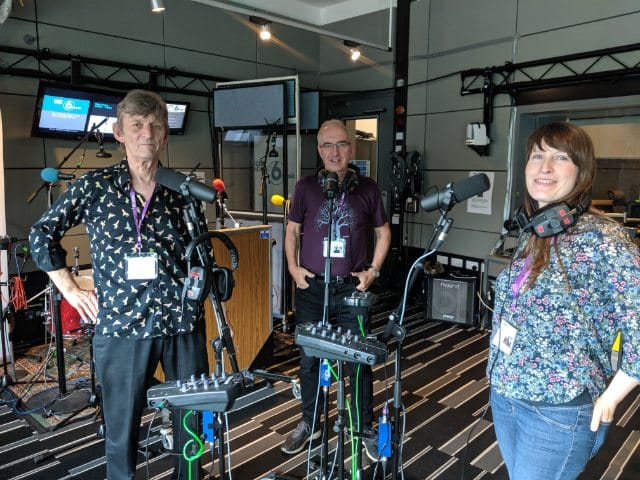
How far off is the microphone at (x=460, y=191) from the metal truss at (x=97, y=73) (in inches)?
175

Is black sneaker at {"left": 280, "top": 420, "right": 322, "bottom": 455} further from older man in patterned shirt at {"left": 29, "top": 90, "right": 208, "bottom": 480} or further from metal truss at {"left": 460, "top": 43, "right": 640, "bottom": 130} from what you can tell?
metal truss at {"left": 460, "top": 43, "right": 640, "bottom": 130}

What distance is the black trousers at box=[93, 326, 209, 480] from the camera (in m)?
1.76

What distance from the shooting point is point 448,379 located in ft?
12.2

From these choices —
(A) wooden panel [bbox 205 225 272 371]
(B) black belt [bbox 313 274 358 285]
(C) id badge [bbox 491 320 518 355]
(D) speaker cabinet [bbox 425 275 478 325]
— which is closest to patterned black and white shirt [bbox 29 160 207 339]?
(B) black belt [bbox 313 274 358 285]

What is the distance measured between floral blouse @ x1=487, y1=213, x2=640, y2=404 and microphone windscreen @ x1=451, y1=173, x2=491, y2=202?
0.87 ft

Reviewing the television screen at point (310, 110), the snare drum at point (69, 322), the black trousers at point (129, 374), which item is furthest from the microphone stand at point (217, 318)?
the television screen at point (310, 110)

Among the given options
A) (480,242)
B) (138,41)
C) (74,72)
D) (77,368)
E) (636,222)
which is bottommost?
(77,368)

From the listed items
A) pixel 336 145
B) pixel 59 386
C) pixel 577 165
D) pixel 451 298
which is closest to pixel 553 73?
pixel 451 298

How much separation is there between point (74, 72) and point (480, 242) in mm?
4567

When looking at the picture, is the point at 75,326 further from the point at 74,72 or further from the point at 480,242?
the point at 480,242

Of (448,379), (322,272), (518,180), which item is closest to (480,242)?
(518,180)

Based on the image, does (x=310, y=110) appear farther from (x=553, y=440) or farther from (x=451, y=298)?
(x=553, y=440)

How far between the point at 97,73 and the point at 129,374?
4.14m

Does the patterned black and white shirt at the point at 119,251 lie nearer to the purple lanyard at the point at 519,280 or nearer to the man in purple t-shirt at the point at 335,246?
the man in purple t-shirt at the point at 335,246
